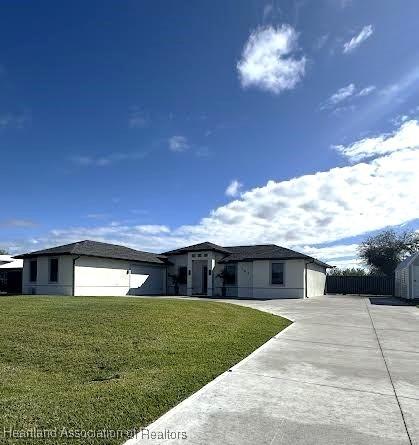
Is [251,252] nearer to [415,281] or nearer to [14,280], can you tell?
[415,281]

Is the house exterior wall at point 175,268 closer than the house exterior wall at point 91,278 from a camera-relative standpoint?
No

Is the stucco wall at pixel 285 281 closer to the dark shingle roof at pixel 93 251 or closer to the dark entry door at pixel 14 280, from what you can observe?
the dark shingle roof at pixel 93 251

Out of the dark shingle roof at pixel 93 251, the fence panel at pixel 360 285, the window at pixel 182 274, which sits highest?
the dark shingle roof at pixel 93 251

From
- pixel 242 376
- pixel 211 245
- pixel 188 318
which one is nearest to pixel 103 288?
pixel 211 245

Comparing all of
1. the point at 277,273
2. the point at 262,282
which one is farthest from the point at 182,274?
the point at 277,273

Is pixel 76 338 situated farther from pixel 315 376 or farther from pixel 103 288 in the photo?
pixel 103 288

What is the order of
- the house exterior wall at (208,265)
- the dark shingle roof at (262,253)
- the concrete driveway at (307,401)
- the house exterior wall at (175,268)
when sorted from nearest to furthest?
1. the concrete driveway at (307,401)
2. the dark shingle roof at (262,253)
3. the house exterior wall at (208,265)
4. the house exterior wall at (175,268)

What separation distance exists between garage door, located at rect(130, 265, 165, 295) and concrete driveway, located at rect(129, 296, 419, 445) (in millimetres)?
21412

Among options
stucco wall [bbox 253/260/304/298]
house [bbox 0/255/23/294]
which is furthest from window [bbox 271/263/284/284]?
house [bbox 0/255/23/294]

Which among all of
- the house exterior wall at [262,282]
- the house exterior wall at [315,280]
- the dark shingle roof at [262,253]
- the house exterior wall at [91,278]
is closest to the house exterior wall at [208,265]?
the house exterior wall at [262,282]

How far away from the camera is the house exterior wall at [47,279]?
24.1 metres

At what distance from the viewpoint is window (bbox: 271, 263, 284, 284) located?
28.3m

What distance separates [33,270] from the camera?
26422mm

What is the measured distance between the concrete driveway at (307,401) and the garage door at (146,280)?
2141 centimetres
